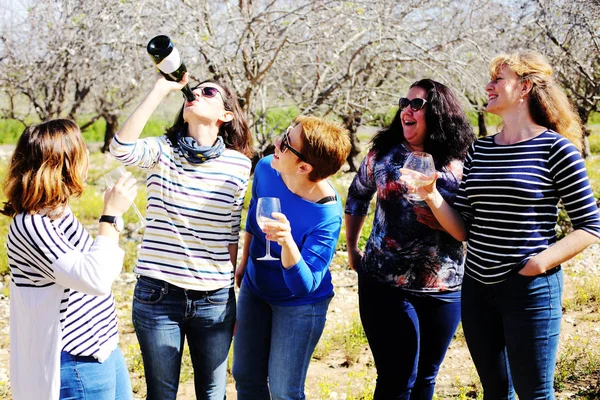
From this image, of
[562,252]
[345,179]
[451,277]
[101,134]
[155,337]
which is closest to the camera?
[562,252]

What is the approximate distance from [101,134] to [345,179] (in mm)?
17323

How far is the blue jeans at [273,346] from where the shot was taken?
294 centimetres

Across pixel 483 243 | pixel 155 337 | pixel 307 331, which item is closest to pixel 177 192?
pixel 155 337

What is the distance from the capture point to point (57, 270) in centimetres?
239

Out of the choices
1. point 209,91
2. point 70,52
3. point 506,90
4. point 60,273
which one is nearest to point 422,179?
point 506,90

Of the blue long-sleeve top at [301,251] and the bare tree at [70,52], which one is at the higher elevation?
the bare tree at [70,52]

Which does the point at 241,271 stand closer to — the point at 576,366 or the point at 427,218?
the point at 427,218

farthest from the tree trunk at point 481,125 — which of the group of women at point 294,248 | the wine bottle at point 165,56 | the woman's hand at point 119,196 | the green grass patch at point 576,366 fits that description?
the woman's hand at point 119,196

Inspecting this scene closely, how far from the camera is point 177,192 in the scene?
2.94 meters

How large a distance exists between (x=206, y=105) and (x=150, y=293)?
35.9 inches

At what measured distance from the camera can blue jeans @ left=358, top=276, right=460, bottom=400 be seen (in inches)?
125

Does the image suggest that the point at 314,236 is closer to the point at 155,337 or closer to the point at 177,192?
the point at 177,192

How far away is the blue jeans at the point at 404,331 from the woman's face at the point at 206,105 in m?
1.11

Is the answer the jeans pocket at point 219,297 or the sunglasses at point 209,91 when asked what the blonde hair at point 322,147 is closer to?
the sunglasses at point 209,91
